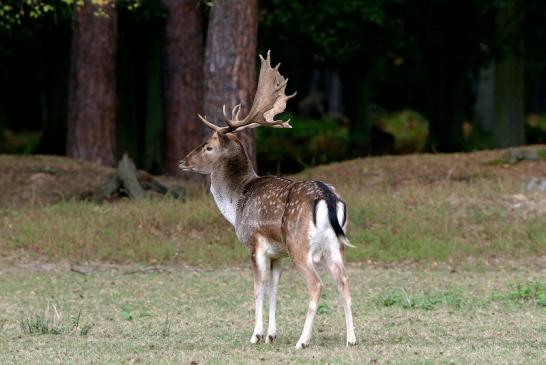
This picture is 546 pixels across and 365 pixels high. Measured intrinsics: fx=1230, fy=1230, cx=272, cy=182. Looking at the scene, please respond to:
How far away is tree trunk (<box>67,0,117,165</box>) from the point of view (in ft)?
69.5

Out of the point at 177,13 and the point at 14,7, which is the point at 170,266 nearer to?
the point at 14,7

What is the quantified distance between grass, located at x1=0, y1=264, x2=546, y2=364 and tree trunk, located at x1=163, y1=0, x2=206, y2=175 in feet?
24.0

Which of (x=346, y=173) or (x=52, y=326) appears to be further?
(x=346, y=173)

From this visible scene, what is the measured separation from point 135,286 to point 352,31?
44.0 ft

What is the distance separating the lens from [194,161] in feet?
35.7

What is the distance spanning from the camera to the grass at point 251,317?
9.02 metres

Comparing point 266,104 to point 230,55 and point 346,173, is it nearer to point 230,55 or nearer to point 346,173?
point 230,55

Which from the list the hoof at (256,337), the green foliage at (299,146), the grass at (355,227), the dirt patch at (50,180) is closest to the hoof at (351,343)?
the hoof at (256,337)

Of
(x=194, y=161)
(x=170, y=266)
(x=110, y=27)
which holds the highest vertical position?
(x=110, y=27)

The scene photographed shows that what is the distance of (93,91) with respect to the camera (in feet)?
69.7

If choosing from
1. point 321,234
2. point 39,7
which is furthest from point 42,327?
point 39,7

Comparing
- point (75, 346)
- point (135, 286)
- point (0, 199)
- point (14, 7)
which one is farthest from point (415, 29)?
point (75, 346)

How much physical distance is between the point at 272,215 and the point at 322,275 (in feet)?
17.4

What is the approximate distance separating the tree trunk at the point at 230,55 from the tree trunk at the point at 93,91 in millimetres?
3351
